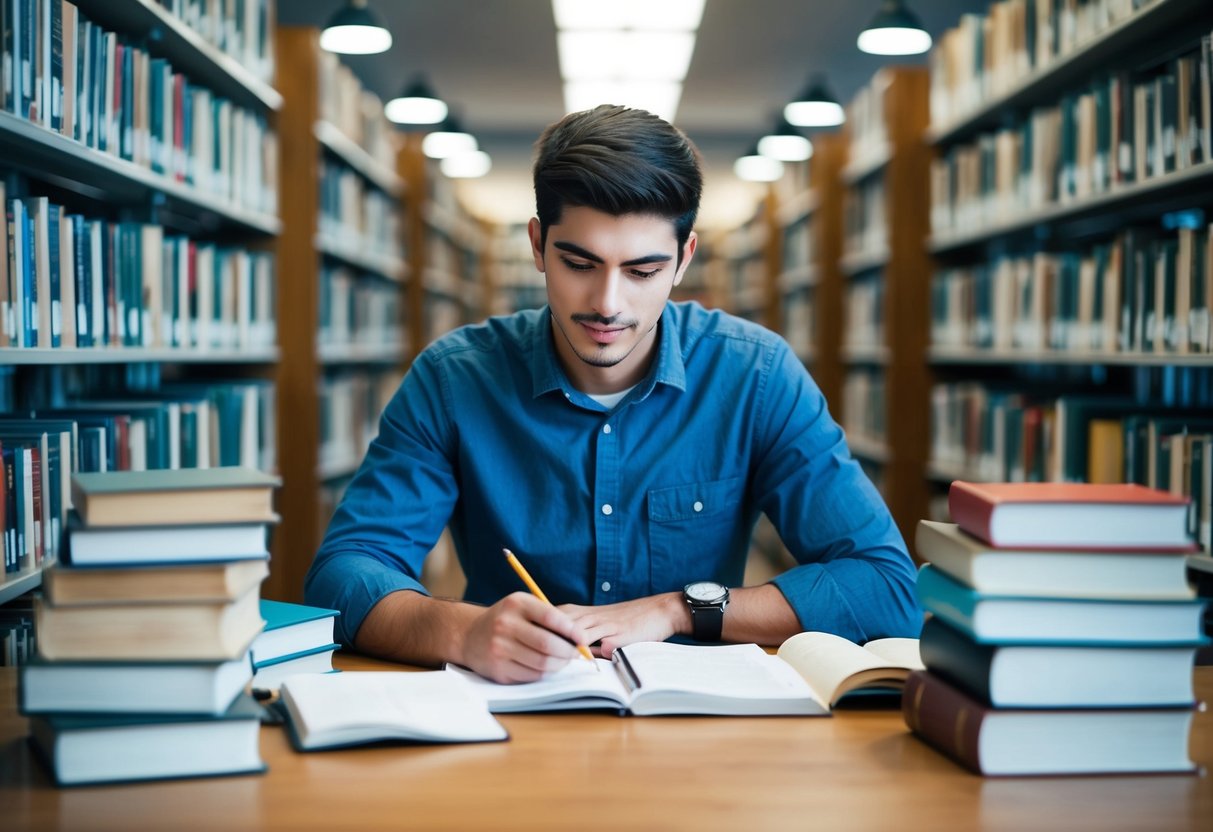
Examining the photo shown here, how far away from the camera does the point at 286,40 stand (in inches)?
145

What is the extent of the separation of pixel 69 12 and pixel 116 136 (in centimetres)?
33

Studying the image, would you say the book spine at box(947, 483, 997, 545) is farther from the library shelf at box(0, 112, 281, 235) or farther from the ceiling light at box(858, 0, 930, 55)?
the ceiling light at box(858, 0, 930, 55)

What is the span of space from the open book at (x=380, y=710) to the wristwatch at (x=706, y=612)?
38cm

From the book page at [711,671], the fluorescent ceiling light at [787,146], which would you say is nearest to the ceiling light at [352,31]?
the fluorescent ceiling light at [787,146]

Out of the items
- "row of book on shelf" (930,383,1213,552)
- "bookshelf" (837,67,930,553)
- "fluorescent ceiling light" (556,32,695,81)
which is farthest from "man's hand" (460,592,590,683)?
"fluorescent ceiling light" (556,32,695,81)

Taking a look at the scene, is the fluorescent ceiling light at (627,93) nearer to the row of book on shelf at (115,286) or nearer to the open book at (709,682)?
the row of book on shelf at (115,286)

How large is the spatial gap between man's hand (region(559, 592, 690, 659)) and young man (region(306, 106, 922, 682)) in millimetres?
49

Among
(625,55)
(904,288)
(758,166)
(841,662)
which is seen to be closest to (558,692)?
(841,662)

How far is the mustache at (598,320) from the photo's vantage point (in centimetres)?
158

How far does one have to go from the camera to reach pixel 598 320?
1584 mm

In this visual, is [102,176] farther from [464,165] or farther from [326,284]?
[464,165]

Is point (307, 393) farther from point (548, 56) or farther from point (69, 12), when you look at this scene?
point (548, 56)

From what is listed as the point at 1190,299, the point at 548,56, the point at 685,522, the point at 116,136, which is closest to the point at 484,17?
the point at 548,56

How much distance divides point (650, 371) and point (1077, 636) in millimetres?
870
